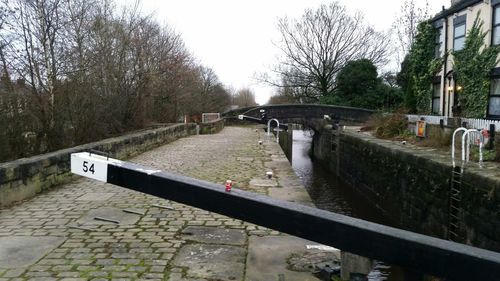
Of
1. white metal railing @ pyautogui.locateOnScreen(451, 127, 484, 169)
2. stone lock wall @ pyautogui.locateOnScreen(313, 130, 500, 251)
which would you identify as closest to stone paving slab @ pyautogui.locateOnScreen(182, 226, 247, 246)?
stone lock wall @ pyautogui.locateOnScreen(313, 130, 500, 251)

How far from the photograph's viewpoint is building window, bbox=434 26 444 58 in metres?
23.7

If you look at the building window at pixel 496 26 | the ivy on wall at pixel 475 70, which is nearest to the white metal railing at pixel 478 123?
the ivy on wall at pixel 475 70

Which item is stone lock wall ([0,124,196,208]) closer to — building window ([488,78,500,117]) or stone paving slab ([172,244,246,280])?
stone paving slab ([172,244,246,280])

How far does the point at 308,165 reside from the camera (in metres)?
29.5

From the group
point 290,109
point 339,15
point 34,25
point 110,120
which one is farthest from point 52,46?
point 339,15

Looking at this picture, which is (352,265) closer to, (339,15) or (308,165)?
(308,165)

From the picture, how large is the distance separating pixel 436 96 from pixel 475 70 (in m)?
5.03

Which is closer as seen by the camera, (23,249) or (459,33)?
(23,249)

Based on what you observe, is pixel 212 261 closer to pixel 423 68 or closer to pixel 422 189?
pixel 422 189

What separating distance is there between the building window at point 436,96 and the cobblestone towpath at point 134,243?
19.5 m

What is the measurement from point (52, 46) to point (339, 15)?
34.9 metres

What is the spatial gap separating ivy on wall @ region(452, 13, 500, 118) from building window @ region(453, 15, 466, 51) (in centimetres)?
108

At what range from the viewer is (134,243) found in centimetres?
483

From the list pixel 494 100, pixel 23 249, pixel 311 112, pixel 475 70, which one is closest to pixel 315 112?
pixel 311 112
